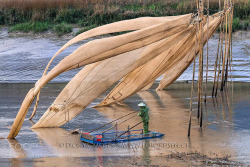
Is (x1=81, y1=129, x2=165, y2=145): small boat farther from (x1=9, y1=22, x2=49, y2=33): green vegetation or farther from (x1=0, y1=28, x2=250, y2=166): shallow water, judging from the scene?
(x1=9, y1=22, x2=49, y2=33): green vegetation

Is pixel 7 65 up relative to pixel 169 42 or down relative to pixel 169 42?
down

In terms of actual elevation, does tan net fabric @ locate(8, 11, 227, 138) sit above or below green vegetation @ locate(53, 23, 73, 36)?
above

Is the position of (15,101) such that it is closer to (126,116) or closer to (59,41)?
(126,116)

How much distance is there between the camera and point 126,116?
1452 cm

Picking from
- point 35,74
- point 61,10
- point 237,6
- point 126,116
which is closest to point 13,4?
point 61,10

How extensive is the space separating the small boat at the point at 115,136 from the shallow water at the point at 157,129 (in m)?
0.20

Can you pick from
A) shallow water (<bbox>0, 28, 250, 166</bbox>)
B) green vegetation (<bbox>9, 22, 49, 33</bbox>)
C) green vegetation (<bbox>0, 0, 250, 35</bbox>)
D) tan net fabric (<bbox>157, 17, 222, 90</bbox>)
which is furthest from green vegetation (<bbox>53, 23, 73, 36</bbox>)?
tan net fabric (<bbox>157, 17, 222, 90</bbox>)

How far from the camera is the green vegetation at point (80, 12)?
28.4m

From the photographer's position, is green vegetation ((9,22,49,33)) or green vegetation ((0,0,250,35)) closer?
green vegetation ((9,22,49,33))

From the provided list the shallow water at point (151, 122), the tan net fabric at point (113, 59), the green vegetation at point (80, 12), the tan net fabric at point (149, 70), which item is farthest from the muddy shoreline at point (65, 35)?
the tan net fabric at point (113, 59)

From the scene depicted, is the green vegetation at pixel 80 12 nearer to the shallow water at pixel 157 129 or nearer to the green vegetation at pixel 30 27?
the green vegetation at pixel 30 27

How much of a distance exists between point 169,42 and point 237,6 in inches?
661

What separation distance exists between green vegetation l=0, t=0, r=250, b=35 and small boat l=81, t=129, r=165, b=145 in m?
16.0

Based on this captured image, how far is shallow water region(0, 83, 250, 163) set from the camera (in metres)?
10.4
